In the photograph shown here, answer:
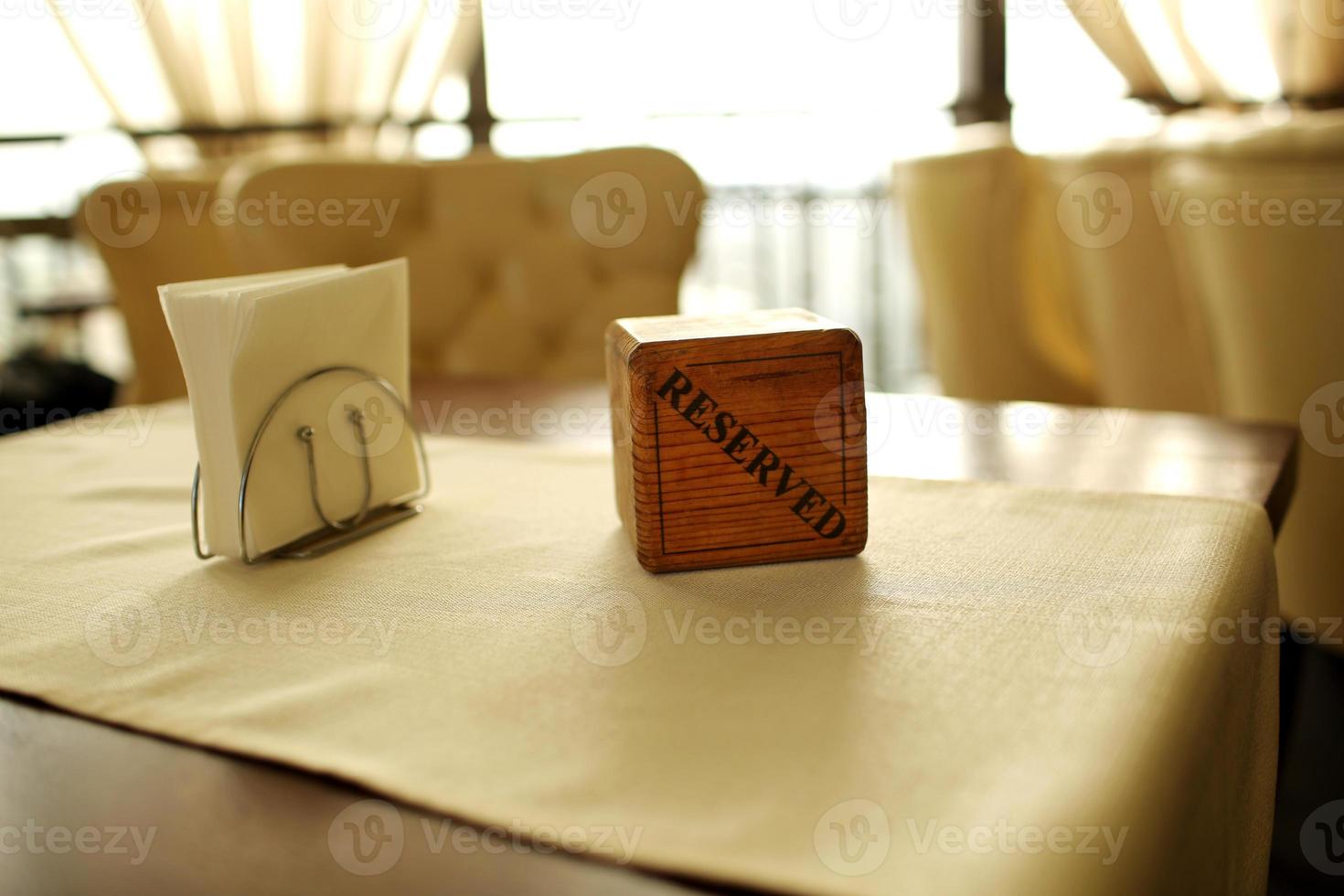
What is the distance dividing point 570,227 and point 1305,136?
2.76ft

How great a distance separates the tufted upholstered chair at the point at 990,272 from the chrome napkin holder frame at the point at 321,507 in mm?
1448

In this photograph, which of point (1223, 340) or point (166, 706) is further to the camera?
point (1223, 340)

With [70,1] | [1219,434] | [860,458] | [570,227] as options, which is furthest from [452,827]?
[70,1]

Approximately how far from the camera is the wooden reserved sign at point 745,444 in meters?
0.54

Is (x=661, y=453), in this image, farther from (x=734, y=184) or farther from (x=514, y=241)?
(x=734, y=184)

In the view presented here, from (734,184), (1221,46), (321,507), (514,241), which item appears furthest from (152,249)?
(1221,46)

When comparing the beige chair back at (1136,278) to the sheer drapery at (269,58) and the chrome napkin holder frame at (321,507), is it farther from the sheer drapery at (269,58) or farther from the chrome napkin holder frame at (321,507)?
the sheer drapery at (269,58)

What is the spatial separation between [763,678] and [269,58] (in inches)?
139

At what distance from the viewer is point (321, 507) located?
0.63 meters

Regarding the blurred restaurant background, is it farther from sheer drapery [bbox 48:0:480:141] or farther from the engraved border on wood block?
the engraved border on wood block

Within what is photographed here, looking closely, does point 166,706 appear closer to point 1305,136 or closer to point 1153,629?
point 1153,629

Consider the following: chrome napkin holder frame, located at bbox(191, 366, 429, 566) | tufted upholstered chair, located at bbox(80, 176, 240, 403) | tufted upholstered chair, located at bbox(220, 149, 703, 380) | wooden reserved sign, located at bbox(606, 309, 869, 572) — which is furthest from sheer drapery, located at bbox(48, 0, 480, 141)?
wooden reserved sign, located at bbox(606, 309, 869, 572)

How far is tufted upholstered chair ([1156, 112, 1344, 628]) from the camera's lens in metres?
1.04

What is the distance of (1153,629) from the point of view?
0.46m
